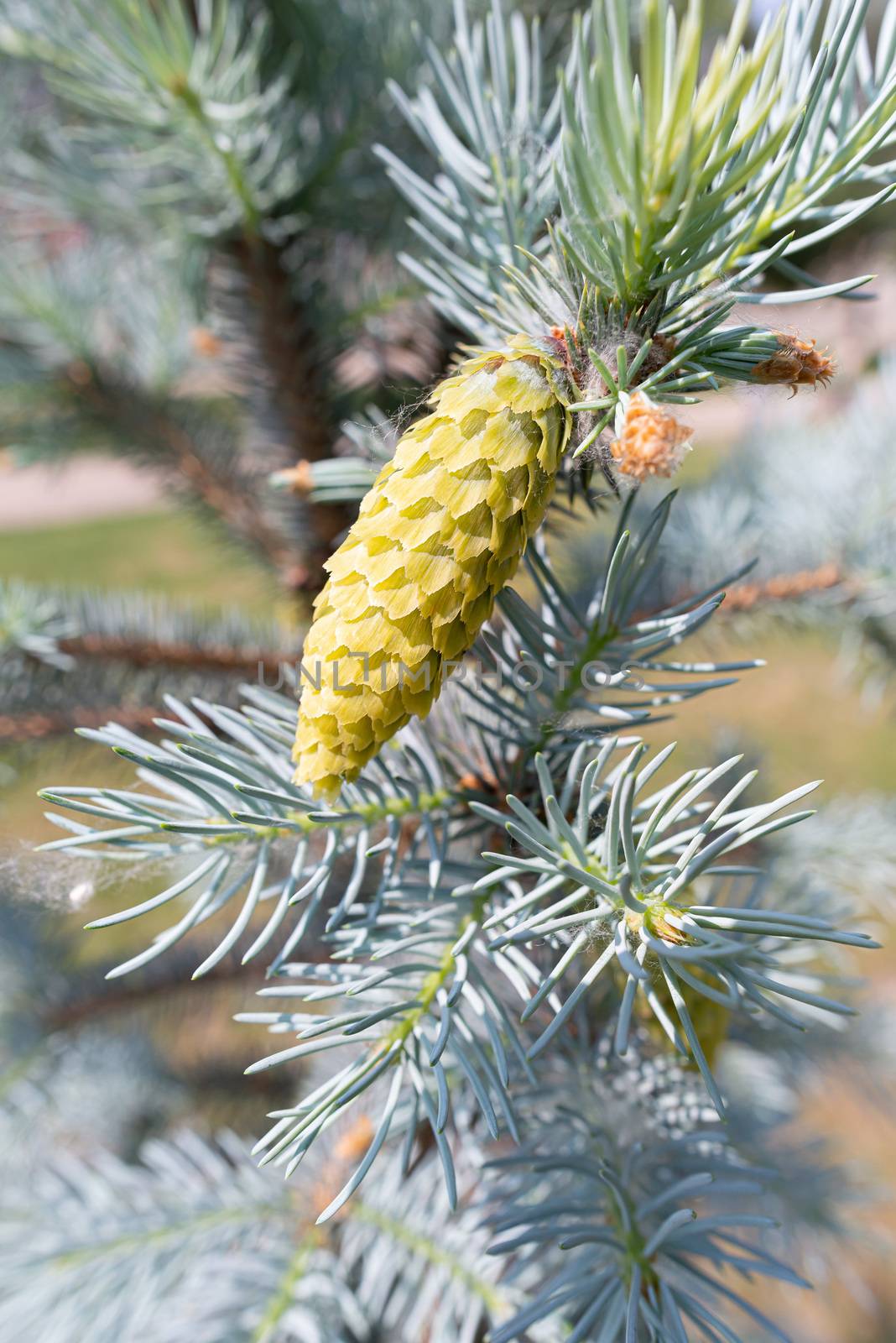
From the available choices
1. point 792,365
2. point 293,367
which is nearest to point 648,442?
point 792,365

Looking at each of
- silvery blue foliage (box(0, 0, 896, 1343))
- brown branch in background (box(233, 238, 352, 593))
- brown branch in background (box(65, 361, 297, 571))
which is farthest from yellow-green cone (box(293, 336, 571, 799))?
brown branch in background (box(65, 361, 297, 571))

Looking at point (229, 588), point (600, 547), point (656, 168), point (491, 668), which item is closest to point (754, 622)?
point (600, 547)

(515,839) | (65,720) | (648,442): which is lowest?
(65,720)

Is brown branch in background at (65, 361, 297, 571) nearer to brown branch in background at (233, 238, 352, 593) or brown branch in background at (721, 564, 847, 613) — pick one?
brown branch in background at (233, 238, 352, 593)

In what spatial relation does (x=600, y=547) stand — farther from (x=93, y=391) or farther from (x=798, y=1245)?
(x=798, y=1245)

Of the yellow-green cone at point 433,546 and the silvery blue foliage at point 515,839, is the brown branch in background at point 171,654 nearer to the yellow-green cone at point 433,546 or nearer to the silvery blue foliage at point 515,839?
the silvery blue foliage at point 515,839

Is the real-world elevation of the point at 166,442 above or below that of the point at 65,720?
above

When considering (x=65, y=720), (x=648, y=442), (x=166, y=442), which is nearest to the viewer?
(x=648, y=442)

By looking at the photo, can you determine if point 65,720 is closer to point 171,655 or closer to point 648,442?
point 171,655
